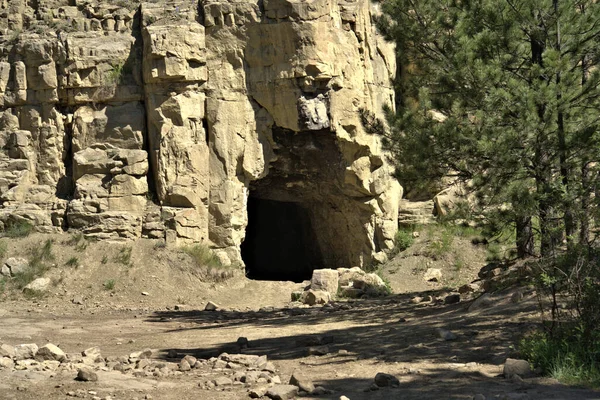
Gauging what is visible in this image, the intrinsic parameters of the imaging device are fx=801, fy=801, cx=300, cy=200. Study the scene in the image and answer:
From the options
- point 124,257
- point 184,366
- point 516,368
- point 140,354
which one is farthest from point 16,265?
point 516,368

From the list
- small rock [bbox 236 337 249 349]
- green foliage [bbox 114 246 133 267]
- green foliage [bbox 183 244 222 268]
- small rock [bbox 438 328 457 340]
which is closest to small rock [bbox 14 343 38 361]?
small rock [bbox 236 337 249 349]

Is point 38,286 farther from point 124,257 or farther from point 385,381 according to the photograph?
point 385,381

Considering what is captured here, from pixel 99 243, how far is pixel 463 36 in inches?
447

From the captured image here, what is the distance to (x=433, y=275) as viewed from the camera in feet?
73.9

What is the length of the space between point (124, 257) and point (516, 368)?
13394mm

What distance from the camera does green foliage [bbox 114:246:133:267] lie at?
20453 millimetres

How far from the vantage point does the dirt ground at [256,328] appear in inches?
351

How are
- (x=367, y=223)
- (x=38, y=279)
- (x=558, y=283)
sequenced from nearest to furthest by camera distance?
1. (x=558, y=283)
2. (x=38, y=279)
3. (x=367, y=223)

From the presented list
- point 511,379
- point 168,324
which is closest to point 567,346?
point 511,379

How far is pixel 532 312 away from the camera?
11.6 metres

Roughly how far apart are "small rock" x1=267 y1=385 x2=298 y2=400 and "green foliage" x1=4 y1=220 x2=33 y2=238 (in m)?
13.8

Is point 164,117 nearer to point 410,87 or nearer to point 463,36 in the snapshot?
point 410,87

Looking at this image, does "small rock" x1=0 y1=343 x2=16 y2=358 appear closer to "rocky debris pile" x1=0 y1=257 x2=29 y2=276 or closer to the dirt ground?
the dirt ground

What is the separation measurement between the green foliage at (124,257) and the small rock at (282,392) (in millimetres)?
12371
